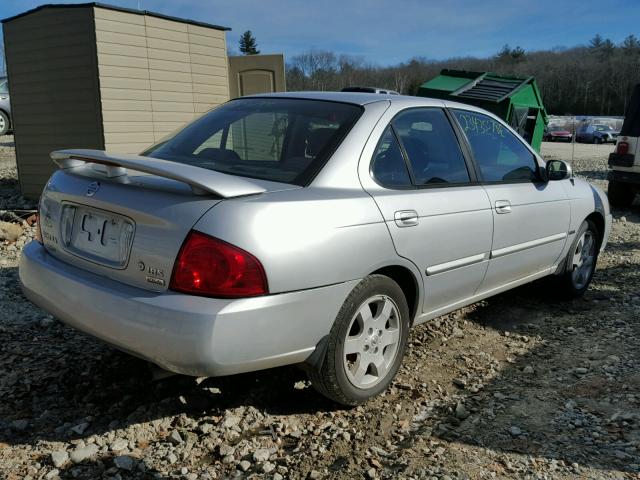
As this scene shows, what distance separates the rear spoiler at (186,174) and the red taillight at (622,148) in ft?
28.0

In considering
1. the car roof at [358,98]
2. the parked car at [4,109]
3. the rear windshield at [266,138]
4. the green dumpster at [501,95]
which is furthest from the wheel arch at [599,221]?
the parked car at [4,109]

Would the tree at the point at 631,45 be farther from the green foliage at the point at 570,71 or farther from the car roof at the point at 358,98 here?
the car roof at the point at 358,98

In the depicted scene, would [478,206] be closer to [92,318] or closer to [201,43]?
Result: [92,318]

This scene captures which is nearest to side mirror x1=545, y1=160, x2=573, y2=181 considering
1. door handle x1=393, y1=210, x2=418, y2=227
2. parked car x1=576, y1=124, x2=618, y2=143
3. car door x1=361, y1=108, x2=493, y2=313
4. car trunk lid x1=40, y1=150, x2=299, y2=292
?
car door x1=361, y1=108, x2=493, y2=313

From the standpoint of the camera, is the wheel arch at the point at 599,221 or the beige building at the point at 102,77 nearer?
the wheel arch at the point at 599,221

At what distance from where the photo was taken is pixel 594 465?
103 inches

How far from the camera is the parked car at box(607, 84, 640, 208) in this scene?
9258 mm

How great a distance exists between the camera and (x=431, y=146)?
11.6 ft

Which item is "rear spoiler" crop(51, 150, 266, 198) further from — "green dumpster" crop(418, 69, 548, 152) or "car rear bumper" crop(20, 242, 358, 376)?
"green dumpster" crop(418, 69, 548, 152)

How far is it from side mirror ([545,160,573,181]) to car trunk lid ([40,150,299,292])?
8.02ft

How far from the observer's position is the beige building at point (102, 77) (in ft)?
26.0

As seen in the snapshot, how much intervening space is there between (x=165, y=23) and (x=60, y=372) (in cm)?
656

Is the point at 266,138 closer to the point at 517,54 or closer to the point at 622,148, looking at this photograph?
the point at 622,148

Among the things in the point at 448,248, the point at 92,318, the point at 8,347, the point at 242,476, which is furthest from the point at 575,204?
the point at 8,347
